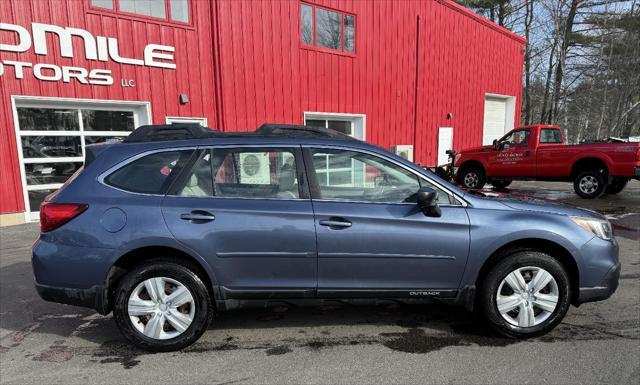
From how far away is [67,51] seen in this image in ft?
26.3

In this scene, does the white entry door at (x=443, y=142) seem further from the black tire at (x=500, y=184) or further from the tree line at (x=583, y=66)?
the tree line at (x=583, y=66)

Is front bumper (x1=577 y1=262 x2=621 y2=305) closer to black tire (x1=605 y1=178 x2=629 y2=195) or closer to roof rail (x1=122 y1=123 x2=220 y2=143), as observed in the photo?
roof rail (x1=122 y1=123 x2=220 y2=143)

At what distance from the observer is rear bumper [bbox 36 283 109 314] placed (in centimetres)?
296

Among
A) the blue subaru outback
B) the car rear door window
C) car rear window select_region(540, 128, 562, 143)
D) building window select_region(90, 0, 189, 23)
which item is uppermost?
building window select_region(90, 0, 189, 23)

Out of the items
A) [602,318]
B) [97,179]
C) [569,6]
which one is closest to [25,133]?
[97,179]

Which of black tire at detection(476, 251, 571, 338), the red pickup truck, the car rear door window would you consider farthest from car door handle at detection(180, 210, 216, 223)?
the red pickup truck

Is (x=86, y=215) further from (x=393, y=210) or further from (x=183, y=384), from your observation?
(x=393, y=210)

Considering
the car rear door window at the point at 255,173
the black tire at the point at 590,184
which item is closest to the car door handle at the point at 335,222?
the car rear door window at the point at 255,173

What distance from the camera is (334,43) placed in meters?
12.0

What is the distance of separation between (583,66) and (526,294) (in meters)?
28.7

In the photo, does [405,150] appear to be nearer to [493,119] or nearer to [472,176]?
[472,176]

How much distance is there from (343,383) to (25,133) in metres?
8.42

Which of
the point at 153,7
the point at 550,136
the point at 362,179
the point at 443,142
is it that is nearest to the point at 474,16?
the point at 443,142

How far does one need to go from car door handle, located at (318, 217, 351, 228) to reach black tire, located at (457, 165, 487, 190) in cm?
1022
